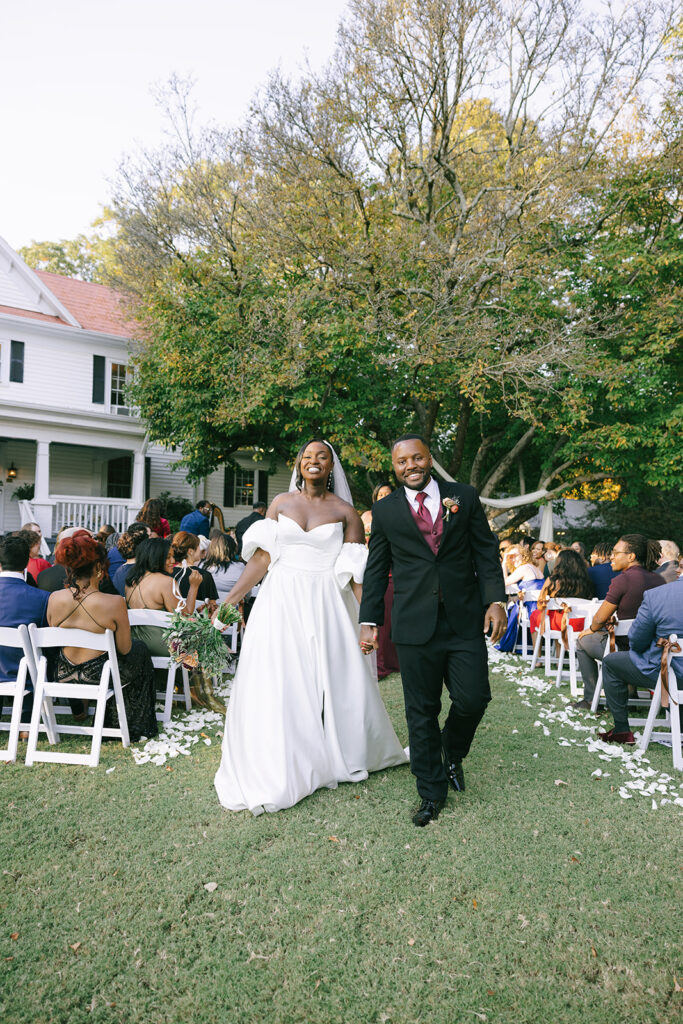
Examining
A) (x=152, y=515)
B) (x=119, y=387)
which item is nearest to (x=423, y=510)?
(x=152, y=515)

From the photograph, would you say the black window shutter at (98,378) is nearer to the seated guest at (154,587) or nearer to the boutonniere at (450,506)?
the seated guest at (154,587)

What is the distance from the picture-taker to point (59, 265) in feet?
126

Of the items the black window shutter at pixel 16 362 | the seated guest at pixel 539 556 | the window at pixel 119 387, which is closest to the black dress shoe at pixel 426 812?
the seated guest at pixel 539 556

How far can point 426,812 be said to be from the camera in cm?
407

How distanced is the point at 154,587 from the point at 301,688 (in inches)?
98.6

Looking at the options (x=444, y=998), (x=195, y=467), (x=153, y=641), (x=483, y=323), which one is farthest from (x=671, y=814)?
(x=195, y=467)

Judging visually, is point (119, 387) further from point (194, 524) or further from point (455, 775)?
point (455, 775)

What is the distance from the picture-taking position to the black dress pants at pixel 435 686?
160 inches

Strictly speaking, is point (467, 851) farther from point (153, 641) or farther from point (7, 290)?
point (7, 290)

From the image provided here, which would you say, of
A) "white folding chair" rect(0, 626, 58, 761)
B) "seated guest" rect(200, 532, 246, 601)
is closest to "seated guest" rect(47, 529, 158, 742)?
"white folding chair" rect(0, 626, 58, 761)

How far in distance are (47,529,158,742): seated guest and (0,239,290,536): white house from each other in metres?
14.9

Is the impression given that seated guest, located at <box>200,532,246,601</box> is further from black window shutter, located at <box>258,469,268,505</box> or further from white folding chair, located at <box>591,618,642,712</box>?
black window shutter, located at <box>258,469,268,505</box>

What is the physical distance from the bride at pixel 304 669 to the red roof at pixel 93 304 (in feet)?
68.4

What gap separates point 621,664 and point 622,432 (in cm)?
1188
